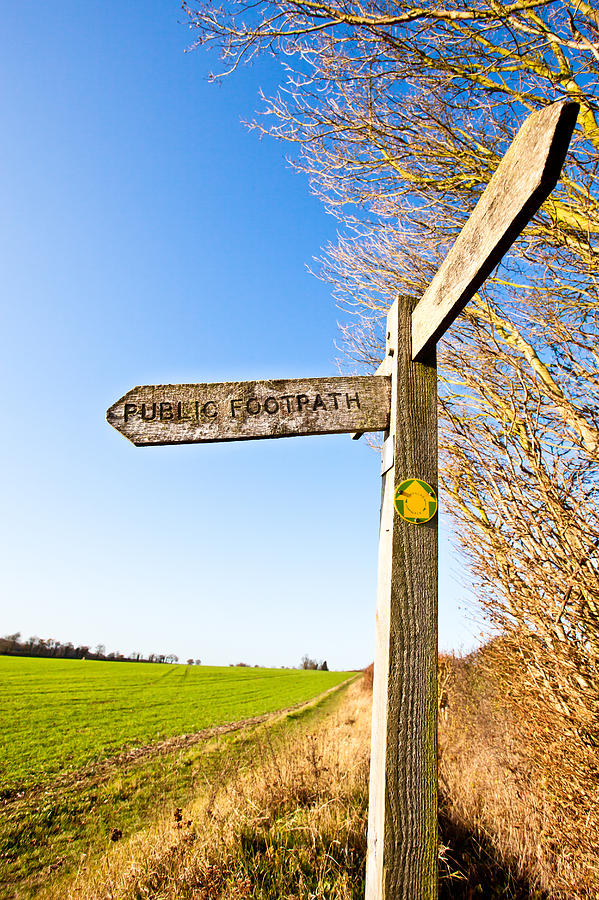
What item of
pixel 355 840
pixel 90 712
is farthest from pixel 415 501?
pixel 90 712

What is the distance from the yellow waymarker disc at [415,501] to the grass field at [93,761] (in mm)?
4234

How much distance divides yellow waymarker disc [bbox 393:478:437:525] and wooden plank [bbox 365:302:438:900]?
2 centimetres

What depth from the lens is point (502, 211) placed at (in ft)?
4.84

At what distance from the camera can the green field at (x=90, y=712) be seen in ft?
40.5

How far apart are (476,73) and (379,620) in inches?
204

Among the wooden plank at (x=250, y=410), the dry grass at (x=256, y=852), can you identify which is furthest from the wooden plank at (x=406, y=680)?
the dry grass at (x=256, y=852)

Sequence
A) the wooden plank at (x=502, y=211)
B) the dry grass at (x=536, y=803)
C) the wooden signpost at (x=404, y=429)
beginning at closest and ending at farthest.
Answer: the wooden plank at (x=502, y=211) < the wooden signpost at (x=404, y=429) < the dry grass at (x=536, y=803)

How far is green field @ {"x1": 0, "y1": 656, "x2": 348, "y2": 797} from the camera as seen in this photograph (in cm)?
1235

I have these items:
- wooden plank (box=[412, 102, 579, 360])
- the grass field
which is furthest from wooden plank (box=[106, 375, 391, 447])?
the grass field

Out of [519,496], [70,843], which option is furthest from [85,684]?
[519,496]

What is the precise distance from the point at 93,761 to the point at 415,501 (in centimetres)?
1379

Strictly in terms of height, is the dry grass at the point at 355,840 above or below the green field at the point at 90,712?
above

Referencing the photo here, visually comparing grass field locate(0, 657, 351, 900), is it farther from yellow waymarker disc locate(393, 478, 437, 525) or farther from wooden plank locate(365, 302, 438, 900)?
yellow waymarker disc locate(393, 478, 437, 525)

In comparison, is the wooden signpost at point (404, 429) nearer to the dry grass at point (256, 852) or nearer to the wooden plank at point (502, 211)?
the wooden plank at point (502, 211)
